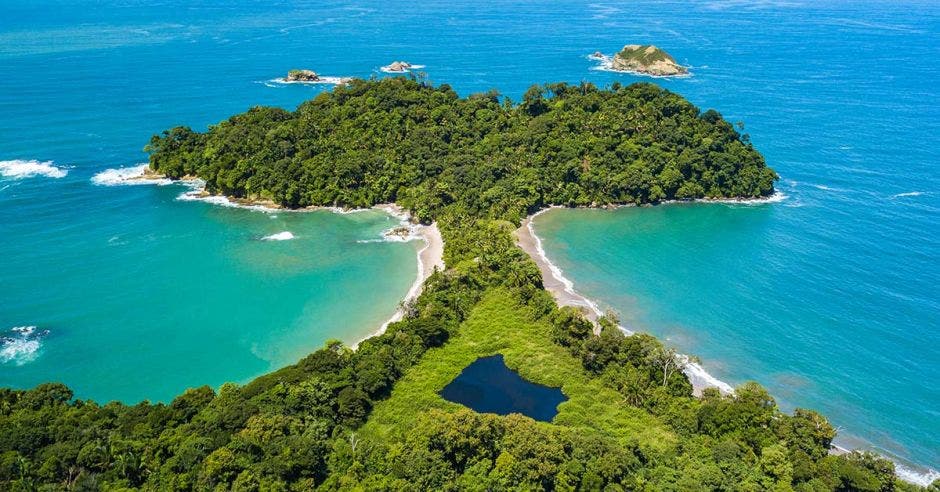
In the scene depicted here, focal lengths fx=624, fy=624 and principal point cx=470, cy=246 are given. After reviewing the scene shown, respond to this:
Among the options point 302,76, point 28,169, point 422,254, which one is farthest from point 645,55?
point 28,169

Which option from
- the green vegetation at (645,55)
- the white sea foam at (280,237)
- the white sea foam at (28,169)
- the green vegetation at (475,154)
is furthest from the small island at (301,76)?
the white sea foam at (280,237)

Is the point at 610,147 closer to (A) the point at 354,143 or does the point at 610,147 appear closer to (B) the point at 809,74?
(A) the point at 354,143

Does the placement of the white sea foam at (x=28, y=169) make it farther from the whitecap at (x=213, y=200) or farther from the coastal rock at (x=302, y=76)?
the coastal rock at (x=302, y=76)

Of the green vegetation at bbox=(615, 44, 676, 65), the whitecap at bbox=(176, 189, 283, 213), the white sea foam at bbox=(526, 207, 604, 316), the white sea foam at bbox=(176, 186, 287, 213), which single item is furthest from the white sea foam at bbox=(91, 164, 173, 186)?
the green vegetation at bbox=(615, 44, 676, 65)

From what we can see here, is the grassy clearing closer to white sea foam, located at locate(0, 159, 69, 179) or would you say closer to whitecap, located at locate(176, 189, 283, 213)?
whitecap, located at locate(176, 189, 283, 213)

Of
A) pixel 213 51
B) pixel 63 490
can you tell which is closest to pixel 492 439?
pixel 63 490

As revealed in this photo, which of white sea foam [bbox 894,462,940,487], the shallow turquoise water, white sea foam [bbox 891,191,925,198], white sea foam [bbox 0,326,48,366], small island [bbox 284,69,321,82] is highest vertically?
small island [bbox 284,69,321,82]
